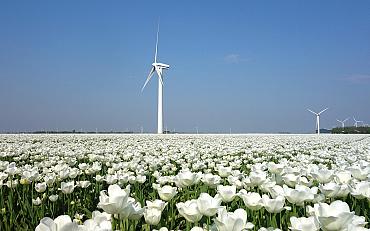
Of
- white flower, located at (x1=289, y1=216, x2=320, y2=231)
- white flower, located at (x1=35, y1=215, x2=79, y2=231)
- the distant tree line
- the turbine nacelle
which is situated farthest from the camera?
the distant tree line

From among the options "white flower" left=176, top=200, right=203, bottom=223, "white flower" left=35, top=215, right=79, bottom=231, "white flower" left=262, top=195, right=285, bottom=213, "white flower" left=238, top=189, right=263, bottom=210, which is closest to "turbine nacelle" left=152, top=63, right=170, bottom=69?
"white flower" left=238, top=189, right=263, bottom=210

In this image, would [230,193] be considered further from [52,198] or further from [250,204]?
[52,198]

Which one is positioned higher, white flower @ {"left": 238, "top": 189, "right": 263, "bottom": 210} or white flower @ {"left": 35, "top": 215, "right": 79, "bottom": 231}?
white flower @ {"left": 35, "top": 215, "right": 79, "bottom": 231}

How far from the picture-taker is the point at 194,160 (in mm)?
7750

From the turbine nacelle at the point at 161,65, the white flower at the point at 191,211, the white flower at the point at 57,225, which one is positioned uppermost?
the turbine nacelle at the point at 161,65

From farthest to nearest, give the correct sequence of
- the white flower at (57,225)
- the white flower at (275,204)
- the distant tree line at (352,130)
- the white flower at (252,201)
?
1. the distant tree line at (352,130)
2. the white flower at (252,201)
3. the white flower at (275,204)
4. the white flower at (57,225)

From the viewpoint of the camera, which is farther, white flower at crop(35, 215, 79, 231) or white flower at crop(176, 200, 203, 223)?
white flower at crop(176, 200, 203, 223)

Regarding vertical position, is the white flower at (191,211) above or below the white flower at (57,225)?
below

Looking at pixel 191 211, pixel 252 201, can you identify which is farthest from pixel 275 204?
pixel 191 211

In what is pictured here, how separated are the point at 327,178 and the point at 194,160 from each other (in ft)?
13.7

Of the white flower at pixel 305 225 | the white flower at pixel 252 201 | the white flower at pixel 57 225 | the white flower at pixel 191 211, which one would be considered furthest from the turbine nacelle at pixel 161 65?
the white flower at pixel 57 225

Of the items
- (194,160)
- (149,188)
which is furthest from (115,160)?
(149,188)

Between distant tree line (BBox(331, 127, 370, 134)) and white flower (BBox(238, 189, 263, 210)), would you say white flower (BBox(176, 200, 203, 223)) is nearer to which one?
white flower (BBox(238, 189, 263, 210))

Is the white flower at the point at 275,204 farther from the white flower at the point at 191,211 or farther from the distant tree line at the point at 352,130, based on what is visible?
the distant tree line at the point at 352,130
